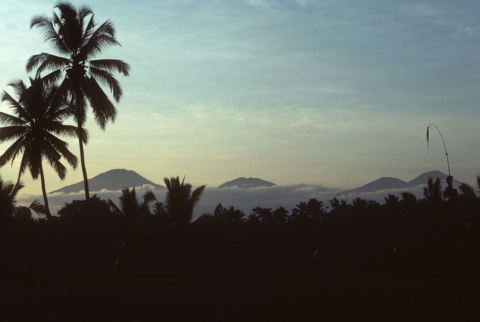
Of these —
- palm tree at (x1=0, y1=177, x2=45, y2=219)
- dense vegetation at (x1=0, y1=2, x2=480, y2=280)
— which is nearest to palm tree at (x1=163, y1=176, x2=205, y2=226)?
A: dense vegetation at (x1=0, y1=2, x2=480, y2=280)

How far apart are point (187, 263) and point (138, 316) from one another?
14410 mm

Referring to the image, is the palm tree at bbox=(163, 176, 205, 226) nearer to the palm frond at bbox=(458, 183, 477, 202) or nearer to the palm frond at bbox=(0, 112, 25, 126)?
the palm frond at bbox=(0, 112, 25, 126)

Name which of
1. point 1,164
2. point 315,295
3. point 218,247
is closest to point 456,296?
point 315,295

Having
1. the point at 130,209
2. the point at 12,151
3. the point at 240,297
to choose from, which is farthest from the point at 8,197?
the point at 240,297

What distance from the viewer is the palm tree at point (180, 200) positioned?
31281 millimetres

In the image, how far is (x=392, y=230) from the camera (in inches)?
1383

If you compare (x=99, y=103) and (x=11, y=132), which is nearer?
(x=99, y=103)

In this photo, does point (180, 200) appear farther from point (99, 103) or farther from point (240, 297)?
point (240, 297)

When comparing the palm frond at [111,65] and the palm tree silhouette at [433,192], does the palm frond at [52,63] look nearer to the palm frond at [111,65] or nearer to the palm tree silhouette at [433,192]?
the palm frond at [111,65]

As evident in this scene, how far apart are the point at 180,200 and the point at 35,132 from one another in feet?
34.2

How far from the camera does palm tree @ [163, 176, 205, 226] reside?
3128cm

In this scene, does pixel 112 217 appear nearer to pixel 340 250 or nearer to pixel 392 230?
pixel 340 250

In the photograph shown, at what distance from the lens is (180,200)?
31.3 meters

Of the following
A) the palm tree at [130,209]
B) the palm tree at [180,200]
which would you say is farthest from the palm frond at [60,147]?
the palm tree at [180,200]
